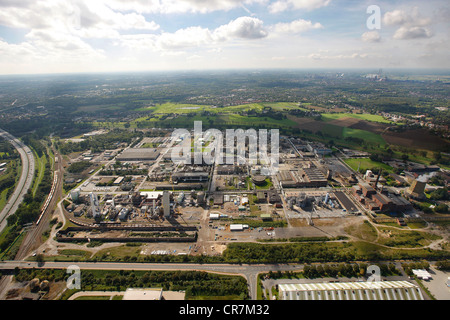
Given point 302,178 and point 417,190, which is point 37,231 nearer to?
point 302,178

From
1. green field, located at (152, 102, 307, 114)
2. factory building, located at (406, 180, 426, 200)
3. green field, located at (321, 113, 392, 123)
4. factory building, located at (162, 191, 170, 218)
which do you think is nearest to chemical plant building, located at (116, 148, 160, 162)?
factory building, located at (162, 191, 170, 218)

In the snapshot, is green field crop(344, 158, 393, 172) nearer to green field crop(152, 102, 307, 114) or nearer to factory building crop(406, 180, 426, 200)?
factory building crop(406, 180, 426, 200)

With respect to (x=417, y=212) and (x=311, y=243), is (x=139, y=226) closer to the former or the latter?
(x=311, y=243)

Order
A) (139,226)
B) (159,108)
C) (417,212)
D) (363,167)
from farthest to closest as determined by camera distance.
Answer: (159,108), (363,167), (417,212), (139,226)

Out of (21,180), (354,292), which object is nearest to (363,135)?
(354,292)

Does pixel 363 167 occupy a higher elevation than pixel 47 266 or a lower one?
higher

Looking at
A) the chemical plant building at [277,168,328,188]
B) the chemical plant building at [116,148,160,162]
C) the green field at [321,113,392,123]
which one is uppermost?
the green field at [321,113,392,123]

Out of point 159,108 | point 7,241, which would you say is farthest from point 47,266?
point 159,108
